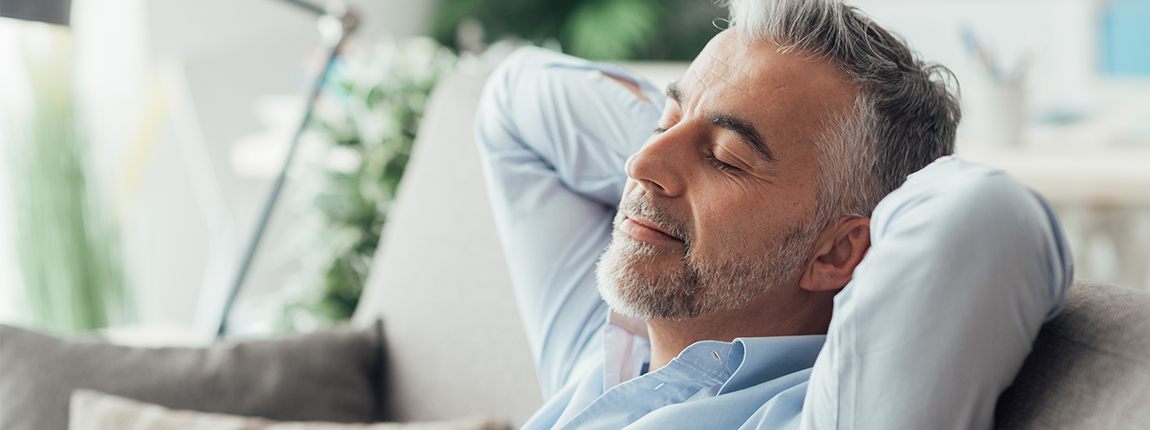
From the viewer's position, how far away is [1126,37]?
3.53 metres

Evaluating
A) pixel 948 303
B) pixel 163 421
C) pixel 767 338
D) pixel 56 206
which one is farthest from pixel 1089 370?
pixel 56 206

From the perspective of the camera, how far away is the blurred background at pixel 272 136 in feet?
8.32

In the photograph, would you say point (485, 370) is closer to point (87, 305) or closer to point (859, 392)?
point (859, 392)

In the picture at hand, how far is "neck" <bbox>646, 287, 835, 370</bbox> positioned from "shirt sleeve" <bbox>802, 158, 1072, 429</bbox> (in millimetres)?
317

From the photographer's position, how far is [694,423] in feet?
3.77

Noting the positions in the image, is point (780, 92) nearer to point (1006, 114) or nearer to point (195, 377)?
point (195, 377)

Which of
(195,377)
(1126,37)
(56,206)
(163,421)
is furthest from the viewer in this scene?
(1126,37)

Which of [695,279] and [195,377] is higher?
[695,279]

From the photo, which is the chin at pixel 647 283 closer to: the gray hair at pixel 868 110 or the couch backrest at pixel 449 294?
the gray hair at pixel 868 110

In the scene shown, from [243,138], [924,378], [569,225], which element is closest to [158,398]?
[569,225]

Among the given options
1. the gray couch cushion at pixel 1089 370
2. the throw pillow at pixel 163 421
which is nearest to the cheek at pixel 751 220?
the gray couch cushion at pixel 1089 370

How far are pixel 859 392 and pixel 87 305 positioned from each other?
2827mm

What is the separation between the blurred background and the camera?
254 cm

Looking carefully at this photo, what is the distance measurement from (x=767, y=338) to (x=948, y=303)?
35cm
